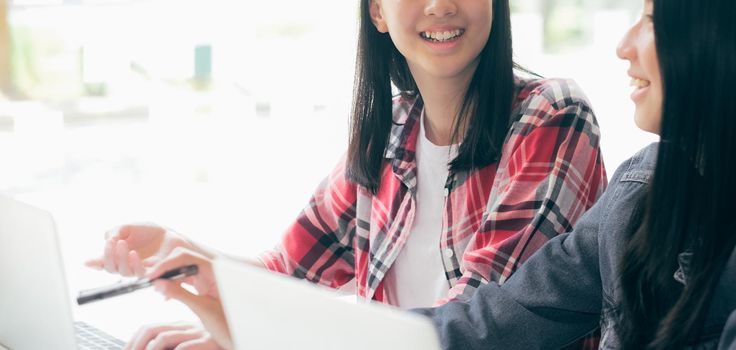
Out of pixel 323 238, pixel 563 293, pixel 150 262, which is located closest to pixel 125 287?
pixel 150 262

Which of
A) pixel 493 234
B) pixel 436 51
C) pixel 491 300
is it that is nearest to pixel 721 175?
pixel 491 300

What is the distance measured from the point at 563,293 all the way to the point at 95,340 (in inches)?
28.0

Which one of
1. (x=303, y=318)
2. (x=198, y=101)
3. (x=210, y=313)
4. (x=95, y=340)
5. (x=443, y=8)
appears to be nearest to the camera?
(x=303, y=318)

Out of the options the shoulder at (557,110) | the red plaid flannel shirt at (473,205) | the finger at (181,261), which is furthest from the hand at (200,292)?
the shoulder at (557,110)

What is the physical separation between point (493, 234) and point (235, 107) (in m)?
4.33

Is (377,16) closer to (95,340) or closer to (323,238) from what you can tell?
(323,238)

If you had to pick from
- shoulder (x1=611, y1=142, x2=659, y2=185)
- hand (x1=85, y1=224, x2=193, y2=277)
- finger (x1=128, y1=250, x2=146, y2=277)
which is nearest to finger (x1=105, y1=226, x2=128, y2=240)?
hand (x1=85, y1=224, x2=193, y2=277)

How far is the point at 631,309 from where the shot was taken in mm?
1278

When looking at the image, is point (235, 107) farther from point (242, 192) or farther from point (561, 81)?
point (561, 81)

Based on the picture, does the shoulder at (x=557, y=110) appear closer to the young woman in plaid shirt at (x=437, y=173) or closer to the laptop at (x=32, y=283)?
the young woman in plaid shirt at (x=437, y=173)

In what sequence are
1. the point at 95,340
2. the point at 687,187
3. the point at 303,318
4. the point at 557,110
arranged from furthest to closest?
the point at 557,110
the point at 95,340
the point at 687,187
the point at 303,318

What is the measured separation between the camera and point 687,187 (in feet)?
3.82

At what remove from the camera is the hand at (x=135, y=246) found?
64.2 inches

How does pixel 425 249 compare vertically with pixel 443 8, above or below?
below
